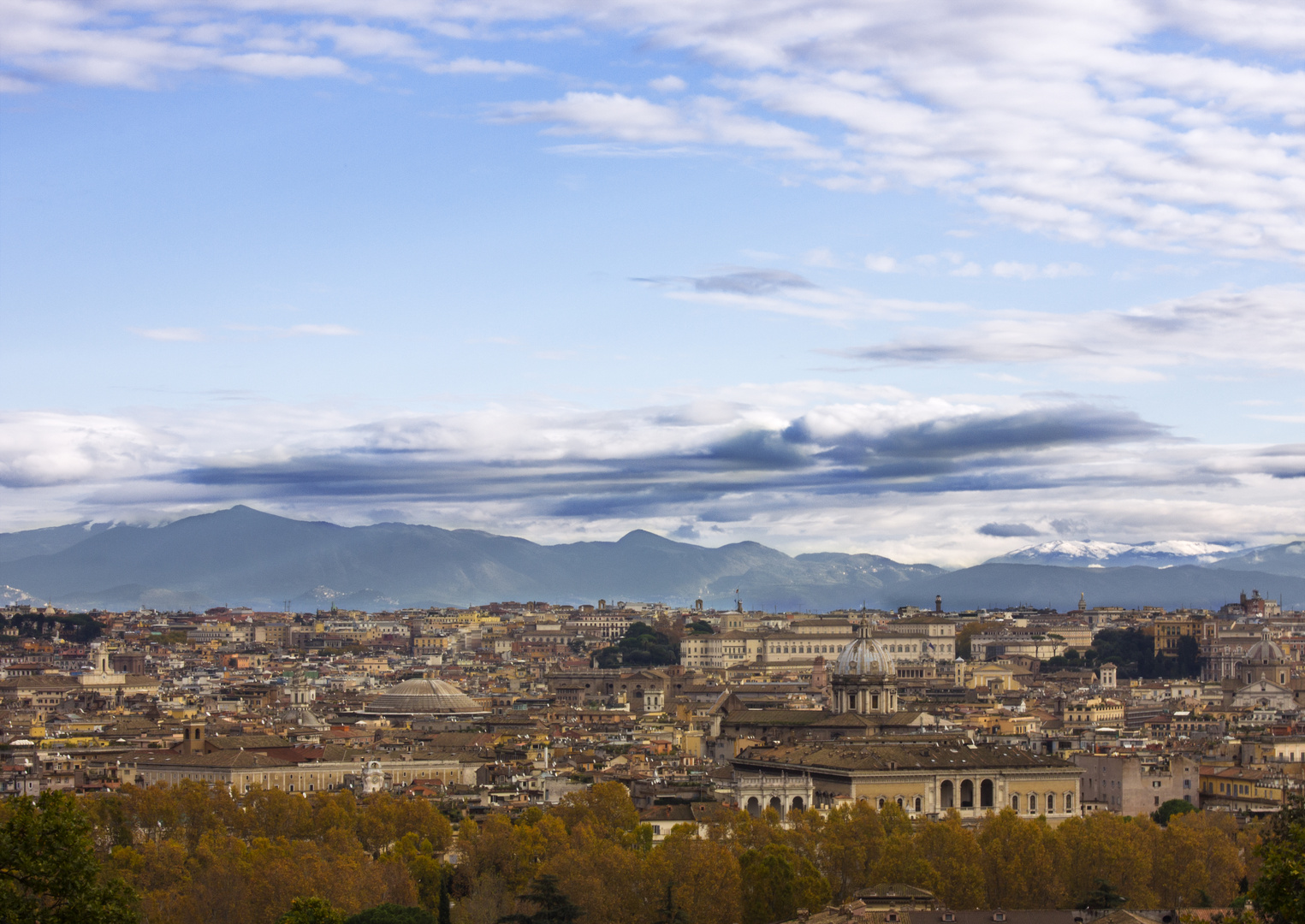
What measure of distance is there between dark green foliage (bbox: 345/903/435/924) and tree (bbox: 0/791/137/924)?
1757 centimetres

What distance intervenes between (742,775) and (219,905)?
2902 centimetres

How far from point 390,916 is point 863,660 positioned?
5890 cm

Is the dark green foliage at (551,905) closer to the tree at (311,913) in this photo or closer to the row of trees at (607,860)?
the row of trees at (607,860)

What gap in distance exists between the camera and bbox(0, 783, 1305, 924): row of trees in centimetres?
5156

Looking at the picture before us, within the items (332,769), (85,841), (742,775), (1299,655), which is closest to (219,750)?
(332,769)

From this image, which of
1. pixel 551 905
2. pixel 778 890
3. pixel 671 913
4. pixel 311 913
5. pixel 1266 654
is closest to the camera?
pixel 311 913

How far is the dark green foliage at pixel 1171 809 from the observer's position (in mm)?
75188

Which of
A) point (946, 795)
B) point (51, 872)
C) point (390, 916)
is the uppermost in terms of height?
point (51, 872)

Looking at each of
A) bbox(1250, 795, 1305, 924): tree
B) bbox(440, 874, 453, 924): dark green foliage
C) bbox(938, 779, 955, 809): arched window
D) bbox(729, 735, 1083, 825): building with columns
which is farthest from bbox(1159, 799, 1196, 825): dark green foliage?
bbox(1250, 795, 1305, 924): tree

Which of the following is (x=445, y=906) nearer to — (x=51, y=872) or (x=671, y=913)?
(x=671, y=913)

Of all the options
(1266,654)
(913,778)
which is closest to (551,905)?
(913,778)

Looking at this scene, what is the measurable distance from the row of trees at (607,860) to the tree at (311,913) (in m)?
0.11

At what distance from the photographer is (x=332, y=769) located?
8525cm

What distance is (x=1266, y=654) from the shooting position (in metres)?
149
